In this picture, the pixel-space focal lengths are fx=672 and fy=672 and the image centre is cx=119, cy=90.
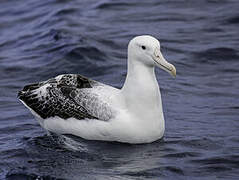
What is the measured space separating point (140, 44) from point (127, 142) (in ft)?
4.75

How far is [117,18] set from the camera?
58.2ft

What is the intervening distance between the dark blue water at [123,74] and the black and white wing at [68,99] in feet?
1.41

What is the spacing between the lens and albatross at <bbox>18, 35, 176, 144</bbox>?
382 inches

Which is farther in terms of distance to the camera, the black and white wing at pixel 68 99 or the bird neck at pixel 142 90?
the black and white wing at pixel 68 99

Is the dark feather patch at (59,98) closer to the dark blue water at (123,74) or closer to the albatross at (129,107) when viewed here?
the albatross at (129,107)

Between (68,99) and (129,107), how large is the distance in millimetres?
1071

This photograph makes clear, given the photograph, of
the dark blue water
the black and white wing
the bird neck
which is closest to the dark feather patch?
the black and white wing

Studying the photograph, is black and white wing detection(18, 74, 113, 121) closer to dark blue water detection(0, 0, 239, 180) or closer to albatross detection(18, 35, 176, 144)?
albatross detection(18, 35, 176, 144)

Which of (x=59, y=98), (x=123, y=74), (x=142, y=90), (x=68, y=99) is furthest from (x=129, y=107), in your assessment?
(x=123, y=74)

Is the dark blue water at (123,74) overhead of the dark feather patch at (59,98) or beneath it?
beneath

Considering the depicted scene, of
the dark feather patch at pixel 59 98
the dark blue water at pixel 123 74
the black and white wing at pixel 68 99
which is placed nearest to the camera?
the dark blue water at pixel 123 74

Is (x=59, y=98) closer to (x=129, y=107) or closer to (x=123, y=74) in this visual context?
(x=129, y=107)

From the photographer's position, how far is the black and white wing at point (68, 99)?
9969 mm

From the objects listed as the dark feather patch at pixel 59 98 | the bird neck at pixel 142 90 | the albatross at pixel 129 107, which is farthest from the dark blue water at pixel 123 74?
the bird neck at pixel 142 90
